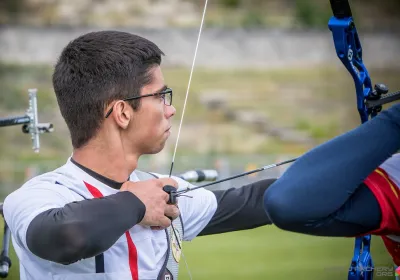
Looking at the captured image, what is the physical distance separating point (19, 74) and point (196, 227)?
17.8 meters

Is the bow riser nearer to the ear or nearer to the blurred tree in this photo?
the ear

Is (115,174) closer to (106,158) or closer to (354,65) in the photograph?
(106,158)

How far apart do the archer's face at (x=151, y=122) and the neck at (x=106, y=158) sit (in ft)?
0.18

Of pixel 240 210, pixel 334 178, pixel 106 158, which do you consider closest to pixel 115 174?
pixel 106 158

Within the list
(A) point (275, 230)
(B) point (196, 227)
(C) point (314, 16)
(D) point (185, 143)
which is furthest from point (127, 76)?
(C) point (314, 16)

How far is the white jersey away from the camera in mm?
2285

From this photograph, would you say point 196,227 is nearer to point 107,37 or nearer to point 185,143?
point 107,37

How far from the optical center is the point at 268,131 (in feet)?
66.8

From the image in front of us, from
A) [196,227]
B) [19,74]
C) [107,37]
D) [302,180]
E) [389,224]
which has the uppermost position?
[107,37]

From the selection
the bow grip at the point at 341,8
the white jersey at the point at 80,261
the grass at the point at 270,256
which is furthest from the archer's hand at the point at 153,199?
the grass at the point at 270,256

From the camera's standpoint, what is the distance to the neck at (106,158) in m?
2.50

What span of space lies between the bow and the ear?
676mm

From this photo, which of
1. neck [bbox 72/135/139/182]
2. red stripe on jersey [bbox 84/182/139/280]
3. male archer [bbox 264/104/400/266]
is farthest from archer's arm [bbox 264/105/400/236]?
neck [bbox 72/135/139/182]

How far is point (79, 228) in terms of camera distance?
7.06 feet
